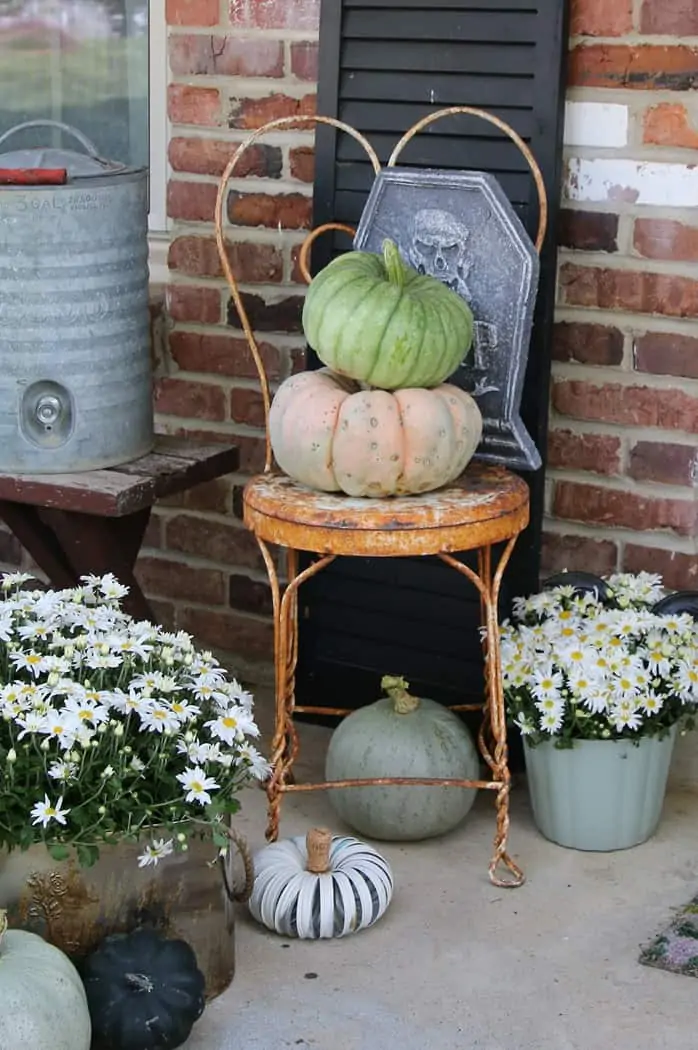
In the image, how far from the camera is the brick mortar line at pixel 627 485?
3104 mm

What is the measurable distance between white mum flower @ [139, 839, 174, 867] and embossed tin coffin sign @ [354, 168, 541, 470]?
1.04 m

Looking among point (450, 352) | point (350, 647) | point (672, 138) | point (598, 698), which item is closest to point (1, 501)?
point (350, 647)

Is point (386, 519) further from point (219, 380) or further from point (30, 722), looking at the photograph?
point (219, 380)

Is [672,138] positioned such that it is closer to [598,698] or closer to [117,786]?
[598,698]

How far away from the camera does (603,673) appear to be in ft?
9.30

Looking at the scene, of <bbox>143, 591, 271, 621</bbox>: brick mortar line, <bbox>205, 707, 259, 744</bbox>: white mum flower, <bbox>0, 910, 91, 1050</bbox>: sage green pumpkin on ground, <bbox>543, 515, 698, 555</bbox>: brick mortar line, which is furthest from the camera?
<bbox>143, 591, 271, 621</bbox>: brick mortar line

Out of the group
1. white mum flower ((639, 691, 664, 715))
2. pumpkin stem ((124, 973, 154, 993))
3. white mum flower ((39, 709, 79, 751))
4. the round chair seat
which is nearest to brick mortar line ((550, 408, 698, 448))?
the round chair seat

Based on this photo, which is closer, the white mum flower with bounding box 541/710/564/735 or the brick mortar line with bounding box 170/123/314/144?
the white mum flower with bounding box 541/710/564/735

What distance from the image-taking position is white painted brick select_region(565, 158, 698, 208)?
2967mm

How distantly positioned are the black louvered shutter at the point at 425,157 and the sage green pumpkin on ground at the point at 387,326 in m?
0.39

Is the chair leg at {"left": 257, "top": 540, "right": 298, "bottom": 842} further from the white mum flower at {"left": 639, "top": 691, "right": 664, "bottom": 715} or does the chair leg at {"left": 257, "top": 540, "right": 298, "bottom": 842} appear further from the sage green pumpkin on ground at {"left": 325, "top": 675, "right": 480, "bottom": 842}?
the white mum flower at {"left": 639, "top": 691, "right": 664, "bottom": 715}

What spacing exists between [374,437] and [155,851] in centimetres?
77

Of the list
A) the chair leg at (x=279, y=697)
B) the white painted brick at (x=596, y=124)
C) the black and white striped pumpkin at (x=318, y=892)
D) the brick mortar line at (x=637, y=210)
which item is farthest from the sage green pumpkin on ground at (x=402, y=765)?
the white painted brick at (x=596, y=124)

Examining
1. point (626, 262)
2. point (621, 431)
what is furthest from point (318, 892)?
point (626, 262)
